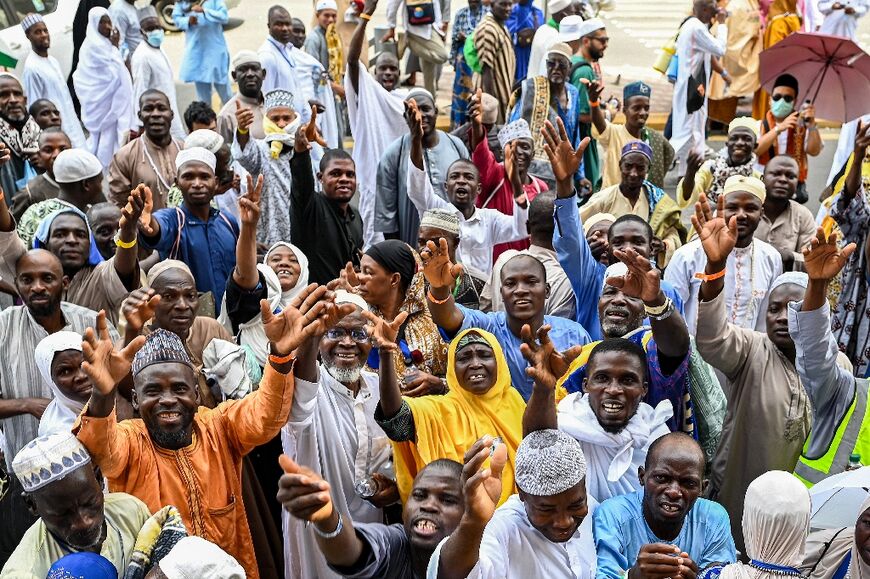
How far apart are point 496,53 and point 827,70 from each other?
345 cm

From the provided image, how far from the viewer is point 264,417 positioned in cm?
418

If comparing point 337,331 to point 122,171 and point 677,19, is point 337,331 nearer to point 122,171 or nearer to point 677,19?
point 122,171

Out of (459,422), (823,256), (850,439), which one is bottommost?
(850,439)

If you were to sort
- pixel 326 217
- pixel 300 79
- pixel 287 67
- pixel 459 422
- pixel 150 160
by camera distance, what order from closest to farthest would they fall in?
pixel 459 422, pixel 326 217, pixel 150 160, pixel 287 67, pixel 300 79

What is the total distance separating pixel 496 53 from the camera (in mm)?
11008

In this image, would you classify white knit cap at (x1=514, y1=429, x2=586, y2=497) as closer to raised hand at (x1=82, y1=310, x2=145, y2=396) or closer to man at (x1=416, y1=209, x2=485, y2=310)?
raised hand at (x1=82, y1=310, x2=145, y2=396)

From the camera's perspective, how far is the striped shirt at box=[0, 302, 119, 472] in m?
5.11

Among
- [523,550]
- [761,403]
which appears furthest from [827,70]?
[523,550]

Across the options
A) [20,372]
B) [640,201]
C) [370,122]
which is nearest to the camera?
[20,372]

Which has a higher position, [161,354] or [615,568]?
[161,354]

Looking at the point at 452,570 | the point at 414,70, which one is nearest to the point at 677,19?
the point at 414,70

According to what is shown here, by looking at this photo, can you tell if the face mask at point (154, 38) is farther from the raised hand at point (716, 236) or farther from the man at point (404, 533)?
the man at point (404, 533)

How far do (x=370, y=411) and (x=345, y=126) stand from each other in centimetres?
811

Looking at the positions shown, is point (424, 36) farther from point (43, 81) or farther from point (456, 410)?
point (456, 410)
